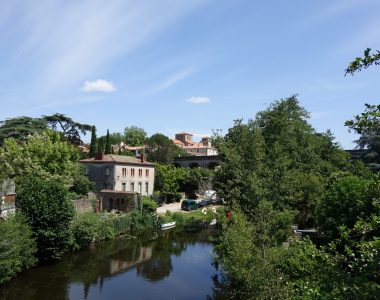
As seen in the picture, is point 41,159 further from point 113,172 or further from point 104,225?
point 113,172

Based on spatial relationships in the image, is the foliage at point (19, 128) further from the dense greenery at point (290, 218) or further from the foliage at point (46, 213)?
the dense greenery at point (290, 218)

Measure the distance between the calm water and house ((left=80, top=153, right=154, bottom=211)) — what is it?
9768 millimetres

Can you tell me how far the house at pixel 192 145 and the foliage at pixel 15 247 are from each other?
109185 mm

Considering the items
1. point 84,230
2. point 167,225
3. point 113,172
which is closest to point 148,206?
point 167,225

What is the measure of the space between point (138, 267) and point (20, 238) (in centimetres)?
1022

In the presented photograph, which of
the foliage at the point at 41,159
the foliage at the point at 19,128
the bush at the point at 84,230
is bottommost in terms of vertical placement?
the bush at the point at 84,230

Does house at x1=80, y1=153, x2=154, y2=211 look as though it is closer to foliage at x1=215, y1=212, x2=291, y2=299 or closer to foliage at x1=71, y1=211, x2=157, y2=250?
foliage at x1=71, y1=211, x2=157, y2=250

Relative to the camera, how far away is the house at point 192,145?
481 feet

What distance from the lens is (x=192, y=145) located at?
516 ft

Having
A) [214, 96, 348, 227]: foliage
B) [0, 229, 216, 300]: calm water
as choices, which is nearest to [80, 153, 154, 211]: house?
[0, 229, 216, 300]: calm water

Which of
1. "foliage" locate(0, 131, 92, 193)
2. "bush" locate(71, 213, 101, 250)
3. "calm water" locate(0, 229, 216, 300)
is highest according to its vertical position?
"foliage" locate(0, 131, 92, 193)

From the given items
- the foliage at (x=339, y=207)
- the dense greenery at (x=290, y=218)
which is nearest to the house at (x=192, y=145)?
the dense greenery at (x=290, y=218)

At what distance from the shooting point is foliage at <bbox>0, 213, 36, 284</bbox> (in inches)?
931

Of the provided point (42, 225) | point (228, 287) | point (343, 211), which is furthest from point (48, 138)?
point (343, 211)
